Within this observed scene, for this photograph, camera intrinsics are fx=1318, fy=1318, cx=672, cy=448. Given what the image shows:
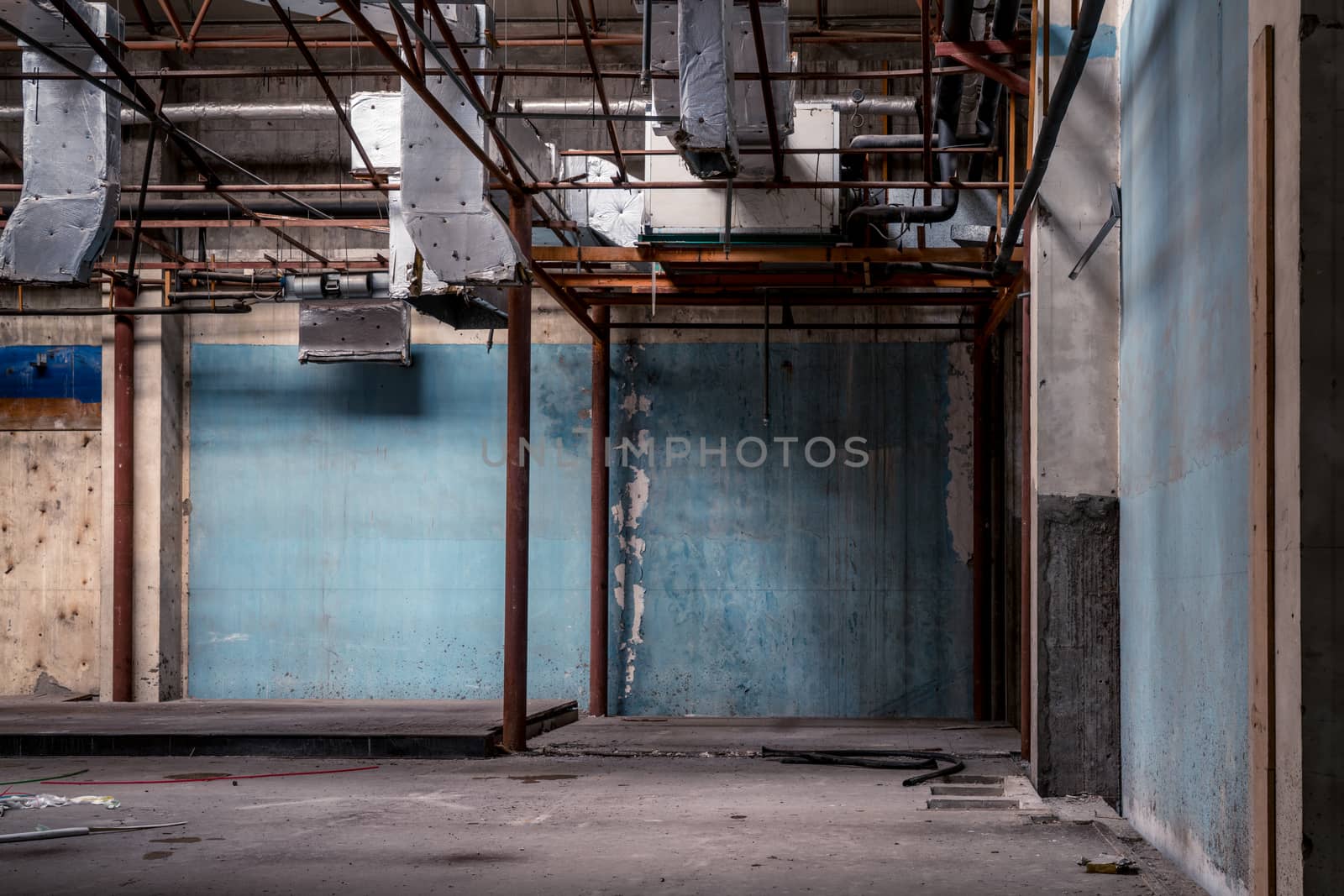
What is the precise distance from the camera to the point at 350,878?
5.82m

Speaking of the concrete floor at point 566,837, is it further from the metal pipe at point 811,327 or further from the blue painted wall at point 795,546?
the metal pipe at point 811,327

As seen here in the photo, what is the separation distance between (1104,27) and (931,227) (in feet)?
12.2

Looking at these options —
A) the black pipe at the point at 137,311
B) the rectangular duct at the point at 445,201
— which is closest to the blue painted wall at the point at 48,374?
the black pipe at the point at 137,311

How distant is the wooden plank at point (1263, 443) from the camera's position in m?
3.32

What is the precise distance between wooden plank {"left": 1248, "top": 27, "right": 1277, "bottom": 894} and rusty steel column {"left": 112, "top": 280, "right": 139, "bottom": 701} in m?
11.9

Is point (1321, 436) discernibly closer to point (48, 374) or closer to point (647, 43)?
point (647, 43)

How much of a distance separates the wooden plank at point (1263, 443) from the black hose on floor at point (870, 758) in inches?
219

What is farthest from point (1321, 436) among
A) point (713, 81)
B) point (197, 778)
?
point (197, 778)

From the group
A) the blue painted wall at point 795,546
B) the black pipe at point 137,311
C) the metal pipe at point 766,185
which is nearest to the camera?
the metal pipe at point 766,185

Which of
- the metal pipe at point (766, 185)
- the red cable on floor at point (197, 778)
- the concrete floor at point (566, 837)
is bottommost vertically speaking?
the red cable on floor at point (197, 778)

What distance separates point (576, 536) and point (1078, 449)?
6559 millimetres

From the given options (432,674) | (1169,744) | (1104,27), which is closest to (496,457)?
(432,674)

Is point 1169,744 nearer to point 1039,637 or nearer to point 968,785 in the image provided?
point 1039,637

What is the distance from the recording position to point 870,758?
9.47 metres
